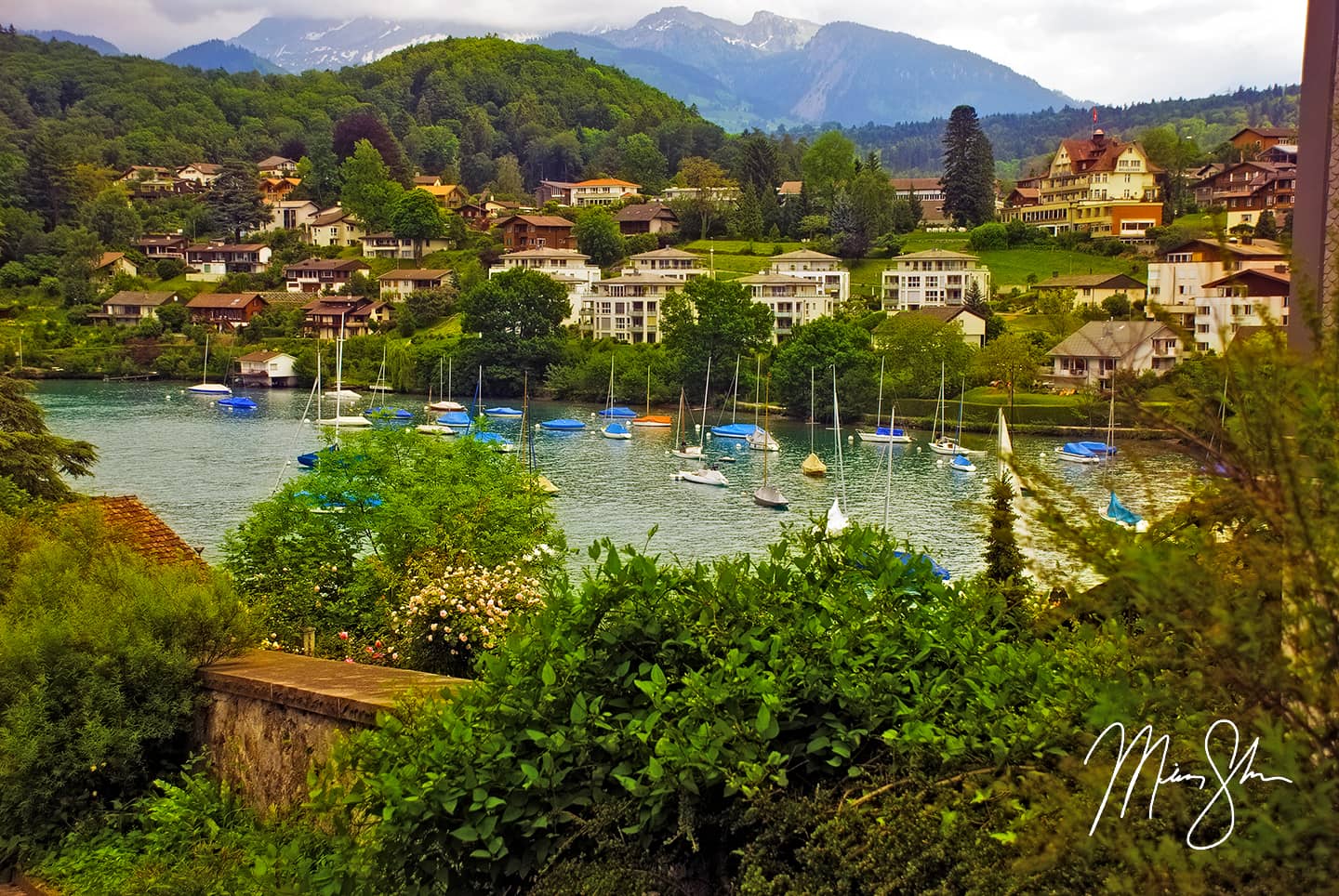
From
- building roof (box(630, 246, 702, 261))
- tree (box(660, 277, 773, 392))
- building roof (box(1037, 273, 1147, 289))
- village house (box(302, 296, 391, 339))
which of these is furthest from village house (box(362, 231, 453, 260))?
building roof (box(1037, 273, 1147, 289))

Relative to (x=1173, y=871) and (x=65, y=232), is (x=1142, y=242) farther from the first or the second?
(x=1173, y=871)

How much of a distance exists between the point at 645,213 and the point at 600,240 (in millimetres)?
5153

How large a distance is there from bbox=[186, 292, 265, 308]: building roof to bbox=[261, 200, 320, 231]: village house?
18531mm

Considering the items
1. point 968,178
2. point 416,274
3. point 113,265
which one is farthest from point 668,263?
point 113,265

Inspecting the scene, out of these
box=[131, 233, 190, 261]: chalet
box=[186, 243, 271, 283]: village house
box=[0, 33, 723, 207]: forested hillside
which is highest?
box=[0, 33, 723, 207]: forested hillside

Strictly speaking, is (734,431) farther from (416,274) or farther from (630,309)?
(416,274)

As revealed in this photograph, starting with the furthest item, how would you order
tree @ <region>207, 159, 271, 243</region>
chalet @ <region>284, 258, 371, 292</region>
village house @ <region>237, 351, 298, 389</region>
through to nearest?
tree @ <region>207, 159, 271, 243</region>, chalet @ <region>284, 258, 371, 292</region>, village house @ <region>237, 351, 298, 389</region>

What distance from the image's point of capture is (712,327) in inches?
1811

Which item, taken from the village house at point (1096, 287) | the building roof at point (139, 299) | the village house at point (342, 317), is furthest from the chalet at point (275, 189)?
the village house at point (1096, 287)

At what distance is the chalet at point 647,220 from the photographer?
7144 centimetres

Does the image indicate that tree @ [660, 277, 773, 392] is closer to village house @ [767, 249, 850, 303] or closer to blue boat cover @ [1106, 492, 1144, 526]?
village house @ [767, 249, 850, 303]

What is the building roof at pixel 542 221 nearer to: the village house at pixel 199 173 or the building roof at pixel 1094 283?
the village house at pixel 199 173

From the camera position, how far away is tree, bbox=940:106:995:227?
66500 mm

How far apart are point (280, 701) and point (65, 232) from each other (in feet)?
241
